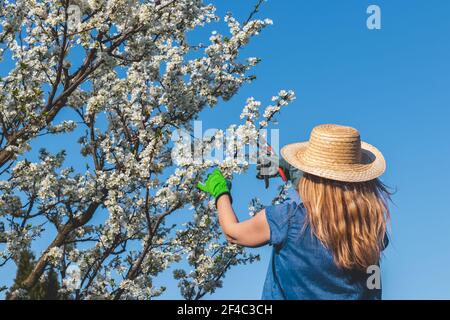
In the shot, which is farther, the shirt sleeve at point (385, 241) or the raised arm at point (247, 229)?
the shirt sleeve at point (385, 241)

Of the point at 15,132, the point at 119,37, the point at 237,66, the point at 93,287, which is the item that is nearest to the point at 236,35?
the point at 237,66

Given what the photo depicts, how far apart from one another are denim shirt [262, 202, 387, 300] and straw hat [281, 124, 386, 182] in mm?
328

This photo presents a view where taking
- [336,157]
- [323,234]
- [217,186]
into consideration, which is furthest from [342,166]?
[217,186]

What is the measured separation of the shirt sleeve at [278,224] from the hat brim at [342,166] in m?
0.34

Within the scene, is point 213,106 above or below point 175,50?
below

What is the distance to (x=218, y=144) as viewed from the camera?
33.8 ft

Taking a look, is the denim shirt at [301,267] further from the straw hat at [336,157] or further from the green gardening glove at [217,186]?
the green gardening glove at [217,186]

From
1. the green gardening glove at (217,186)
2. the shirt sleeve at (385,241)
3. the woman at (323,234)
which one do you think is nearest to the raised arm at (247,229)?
the woman at (323,234)

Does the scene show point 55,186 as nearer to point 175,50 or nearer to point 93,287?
point 93,287

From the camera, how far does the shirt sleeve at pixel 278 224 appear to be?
4293mm

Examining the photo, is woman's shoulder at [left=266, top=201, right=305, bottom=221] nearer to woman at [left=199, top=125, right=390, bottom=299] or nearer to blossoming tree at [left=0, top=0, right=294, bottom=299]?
woman at [left=199, top=125, right=390, bottom=299]

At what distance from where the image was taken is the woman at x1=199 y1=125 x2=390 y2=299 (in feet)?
13.9

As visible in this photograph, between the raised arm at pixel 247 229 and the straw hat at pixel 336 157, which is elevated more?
the straw hat at pixel 336 157
